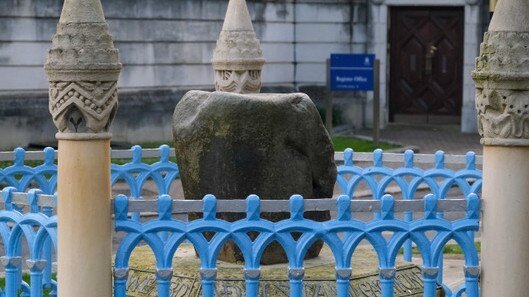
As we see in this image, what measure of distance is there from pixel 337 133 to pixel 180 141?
1951cm

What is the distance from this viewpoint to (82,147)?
7.88m

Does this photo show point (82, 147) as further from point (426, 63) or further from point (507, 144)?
point (426, 63)

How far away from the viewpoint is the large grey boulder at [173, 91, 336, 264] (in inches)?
356

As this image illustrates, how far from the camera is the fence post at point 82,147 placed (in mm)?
7848

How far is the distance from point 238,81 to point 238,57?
1.05 ft

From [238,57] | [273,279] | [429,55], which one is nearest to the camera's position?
[273,279]

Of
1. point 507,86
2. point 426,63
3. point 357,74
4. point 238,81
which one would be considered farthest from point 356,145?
point 507,86

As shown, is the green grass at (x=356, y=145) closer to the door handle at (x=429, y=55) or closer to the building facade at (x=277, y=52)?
the building facade at (x=277, y=52)

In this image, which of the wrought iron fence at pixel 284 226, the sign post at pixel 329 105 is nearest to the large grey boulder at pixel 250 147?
the wrought iron fence at pixel 284 226

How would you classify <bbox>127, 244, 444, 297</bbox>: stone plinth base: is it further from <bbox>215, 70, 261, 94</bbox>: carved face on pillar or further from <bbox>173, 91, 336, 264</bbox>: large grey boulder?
<bbox>215, 70, 261, 94</bbox>: carved face on pillar

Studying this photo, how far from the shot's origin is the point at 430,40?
31203 millimetres

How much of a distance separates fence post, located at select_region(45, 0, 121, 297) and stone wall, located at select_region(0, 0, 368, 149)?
16.6 meters

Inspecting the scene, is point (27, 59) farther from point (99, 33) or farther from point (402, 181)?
point (99, 33)

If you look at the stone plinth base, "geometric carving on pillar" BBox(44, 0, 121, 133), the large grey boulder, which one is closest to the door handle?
the stone plinth base
